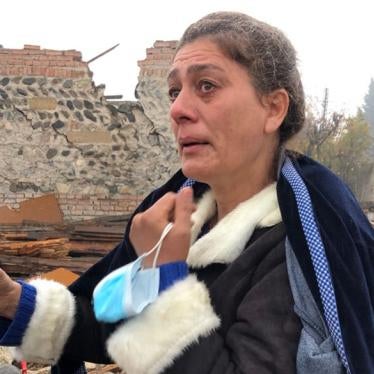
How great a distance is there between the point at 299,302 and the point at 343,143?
91.3 feet

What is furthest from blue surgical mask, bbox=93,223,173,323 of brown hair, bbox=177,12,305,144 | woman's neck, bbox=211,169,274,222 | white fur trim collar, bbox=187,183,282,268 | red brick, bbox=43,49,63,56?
red brick, bbox=43,49,63,56

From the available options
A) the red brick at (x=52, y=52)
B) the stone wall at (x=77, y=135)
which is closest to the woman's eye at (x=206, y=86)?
the stone wall at (x=77, y=135)

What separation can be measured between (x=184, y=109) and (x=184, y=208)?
249mm

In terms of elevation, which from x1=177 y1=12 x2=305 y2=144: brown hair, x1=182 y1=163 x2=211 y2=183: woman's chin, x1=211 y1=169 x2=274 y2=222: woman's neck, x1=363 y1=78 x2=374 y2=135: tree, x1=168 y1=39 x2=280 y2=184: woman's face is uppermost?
x1=363 y1=78 x2=374 y2=135: tree

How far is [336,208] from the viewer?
4.28 ft

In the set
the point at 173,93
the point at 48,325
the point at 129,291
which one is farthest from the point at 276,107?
the point at 48,325

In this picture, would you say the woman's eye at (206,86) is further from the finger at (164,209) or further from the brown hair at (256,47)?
the finger at (164,209)

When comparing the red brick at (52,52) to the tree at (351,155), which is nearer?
the red brick at (52,52)

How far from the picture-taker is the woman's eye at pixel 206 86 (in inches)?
54.1

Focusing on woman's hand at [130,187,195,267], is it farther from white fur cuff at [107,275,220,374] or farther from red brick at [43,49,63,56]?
red brick at [43,49,63,56]

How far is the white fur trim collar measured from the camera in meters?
1.35

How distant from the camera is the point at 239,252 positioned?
135 centimetres

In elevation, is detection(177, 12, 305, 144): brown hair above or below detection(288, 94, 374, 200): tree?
below

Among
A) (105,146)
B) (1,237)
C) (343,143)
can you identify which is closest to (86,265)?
(1,237)
